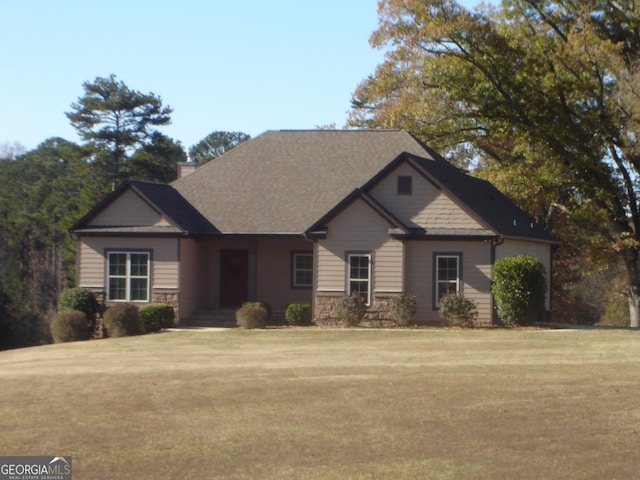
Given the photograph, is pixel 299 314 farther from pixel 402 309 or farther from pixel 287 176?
pixel 287 176

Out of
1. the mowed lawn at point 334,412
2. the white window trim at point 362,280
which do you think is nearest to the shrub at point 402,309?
the white window trim at point 362,280

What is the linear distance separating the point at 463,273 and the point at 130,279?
11.0m

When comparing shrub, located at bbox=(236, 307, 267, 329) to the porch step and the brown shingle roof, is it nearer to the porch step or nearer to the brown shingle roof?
the porch step

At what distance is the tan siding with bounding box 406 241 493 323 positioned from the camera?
30.4m

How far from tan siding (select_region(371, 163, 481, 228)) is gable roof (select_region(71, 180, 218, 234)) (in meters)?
6.18

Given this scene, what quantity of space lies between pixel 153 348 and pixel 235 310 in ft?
26.5

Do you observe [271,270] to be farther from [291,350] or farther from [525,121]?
[525,121]

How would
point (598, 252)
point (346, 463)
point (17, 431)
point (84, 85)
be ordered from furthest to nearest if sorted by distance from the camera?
1. point (84, 85)
2. point (598, 252)
3. point (17, 431)
4. point (346, 463)

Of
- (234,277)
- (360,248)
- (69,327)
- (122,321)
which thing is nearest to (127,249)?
(122,321)

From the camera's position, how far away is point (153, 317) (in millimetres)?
30219

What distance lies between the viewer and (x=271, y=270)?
110 feet

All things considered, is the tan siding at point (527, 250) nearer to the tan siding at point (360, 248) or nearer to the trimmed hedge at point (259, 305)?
the tan siding at point (360, 248)

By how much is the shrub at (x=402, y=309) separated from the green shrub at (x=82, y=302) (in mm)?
9913

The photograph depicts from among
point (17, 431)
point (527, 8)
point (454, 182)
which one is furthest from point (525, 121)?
point (17, 431)
